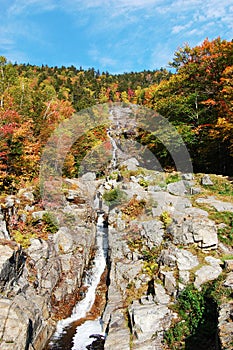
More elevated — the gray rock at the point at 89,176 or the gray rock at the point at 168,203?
the gray rock at the point at 89,176

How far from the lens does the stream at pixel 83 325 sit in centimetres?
1130

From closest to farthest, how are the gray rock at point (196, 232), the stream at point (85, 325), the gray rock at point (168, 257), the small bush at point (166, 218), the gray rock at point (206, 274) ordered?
the gray rock at point (206, 274), the stream at point (85, 325), the gray rock at point (168, 257), the gray rock at point (196, 232), the small bush at point (166, 218)

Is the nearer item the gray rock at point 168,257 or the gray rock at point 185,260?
the gray rock at point 185,260

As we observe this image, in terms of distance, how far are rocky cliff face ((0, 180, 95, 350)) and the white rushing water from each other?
41 cm

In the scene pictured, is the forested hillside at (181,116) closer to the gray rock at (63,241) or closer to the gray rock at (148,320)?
the gray rock at (63,241)

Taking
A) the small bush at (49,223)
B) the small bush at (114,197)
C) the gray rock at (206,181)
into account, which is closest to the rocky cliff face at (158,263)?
the small bush at (114,197)

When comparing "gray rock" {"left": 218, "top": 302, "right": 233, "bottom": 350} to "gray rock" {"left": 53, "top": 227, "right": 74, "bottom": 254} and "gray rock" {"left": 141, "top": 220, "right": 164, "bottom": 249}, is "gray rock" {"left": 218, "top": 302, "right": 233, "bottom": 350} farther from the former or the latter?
"gray rock" {"left": 53, "top": 227, "right": 74, "bottom": 254}

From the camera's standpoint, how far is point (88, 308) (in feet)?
45.3

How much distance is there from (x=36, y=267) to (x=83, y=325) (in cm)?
345

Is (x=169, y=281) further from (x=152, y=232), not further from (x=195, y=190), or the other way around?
(x=195, y=190)

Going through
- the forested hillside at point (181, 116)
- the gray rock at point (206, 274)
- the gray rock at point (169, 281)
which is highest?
the forested hillside at point (181, 116)

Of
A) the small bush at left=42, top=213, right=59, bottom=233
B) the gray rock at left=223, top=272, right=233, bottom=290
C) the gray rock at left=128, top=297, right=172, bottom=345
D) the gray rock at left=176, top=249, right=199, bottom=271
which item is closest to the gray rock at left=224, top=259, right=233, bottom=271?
the gray rock at left=223, top=272, right=233, bottom=290

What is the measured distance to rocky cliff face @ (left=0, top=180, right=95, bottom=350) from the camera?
9.92 m

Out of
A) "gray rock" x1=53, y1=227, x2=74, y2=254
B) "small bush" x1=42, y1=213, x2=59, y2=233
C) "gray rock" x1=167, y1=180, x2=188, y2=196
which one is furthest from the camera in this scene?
"gray rock" x1=167, y1=180, x2=188, y2=196
